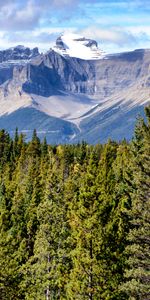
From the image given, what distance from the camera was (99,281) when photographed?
39.7 m

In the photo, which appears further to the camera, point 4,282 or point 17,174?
point 17,174

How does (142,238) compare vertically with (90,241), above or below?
below

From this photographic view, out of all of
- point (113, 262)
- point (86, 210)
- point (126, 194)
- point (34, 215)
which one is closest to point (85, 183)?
point (86, 210)

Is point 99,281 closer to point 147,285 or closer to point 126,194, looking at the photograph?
point 147,285

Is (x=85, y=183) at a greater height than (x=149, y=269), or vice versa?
(x=85, y=183)

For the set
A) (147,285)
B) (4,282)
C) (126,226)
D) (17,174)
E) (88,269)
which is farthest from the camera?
(17,174)

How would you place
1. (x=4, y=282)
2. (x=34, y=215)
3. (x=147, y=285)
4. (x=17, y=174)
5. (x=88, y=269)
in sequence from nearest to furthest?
(x=147, y=285), (x=88, y=269), (x=4, y=282), (x=34, y=215), (x=17, y=174)

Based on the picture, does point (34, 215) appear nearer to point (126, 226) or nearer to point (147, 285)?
point (126, 226)

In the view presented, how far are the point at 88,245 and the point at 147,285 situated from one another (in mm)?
5098

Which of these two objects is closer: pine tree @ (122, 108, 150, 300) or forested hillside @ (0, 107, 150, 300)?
pine tree @ (122, 108, 150, 300)

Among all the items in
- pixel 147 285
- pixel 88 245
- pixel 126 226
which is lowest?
pixel 147 285

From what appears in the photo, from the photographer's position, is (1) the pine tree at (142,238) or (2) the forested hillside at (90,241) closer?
(1) the pine tree at (142,238)

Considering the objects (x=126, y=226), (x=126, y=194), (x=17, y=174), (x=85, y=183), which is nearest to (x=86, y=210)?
(x=85, y=183)

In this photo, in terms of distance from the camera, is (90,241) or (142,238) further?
(90,241)
